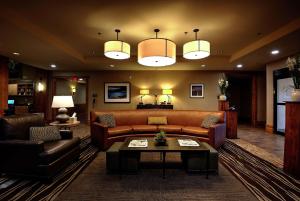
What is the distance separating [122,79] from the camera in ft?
27.7

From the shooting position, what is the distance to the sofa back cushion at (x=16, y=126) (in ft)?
8.83

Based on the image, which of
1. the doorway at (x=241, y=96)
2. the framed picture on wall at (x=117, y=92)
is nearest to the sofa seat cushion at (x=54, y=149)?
the framed picture on wall at (x=117, y=92)

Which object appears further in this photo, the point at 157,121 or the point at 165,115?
the point at 165,115

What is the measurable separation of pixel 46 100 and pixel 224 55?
27.0 ft

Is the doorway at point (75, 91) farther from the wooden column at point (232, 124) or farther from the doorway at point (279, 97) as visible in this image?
the doorway at point (279, 97)

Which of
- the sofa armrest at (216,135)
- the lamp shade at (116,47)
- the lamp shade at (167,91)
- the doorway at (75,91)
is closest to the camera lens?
the lamp shade at (116,47)

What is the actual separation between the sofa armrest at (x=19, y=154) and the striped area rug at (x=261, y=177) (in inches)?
119

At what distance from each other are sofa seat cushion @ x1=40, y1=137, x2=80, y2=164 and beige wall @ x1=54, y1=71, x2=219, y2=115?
5356mm

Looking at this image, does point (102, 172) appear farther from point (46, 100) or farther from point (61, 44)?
point (46, 100)

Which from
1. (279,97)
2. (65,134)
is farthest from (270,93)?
(65,134)

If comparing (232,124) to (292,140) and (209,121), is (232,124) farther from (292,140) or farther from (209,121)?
(292,140)

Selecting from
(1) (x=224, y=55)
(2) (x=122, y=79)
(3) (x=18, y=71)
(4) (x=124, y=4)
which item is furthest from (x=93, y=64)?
(1) (x=224, y=55)

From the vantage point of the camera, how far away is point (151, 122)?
512 cm

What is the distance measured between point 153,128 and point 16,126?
2.94 m
